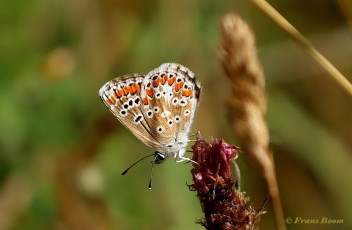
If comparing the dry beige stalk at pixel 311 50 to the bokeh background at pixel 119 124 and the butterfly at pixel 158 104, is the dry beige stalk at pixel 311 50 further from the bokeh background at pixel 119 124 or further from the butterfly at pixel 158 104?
the bokeh background at pixel 119 124

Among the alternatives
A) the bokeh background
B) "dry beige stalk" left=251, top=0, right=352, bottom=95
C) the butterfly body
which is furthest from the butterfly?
the bokeh background

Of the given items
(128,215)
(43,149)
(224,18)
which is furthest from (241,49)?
(43,149)

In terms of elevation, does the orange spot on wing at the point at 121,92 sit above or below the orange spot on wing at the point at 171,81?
below

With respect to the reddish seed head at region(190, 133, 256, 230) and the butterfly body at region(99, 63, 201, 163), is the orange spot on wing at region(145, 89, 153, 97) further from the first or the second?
the reddish seed head at region(190, 133, 256, 230)

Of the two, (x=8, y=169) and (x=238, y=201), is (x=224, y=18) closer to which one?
(x=238, y=201)

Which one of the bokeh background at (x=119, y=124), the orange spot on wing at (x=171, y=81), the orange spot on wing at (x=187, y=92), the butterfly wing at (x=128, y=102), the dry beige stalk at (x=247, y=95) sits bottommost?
the bokeh background at (x=119, y=124)

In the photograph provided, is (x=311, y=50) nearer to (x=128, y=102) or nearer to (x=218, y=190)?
(x=218, y=190)

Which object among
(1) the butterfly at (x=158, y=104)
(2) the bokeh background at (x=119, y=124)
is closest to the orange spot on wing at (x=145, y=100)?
(1) the butterfly at (x=158, y=104)

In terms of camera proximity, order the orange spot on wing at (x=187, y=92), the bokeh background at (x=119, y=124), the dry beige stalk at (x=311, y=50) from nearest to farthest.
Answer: the dry beige stalk at (x=311, y=50), the orange spot on wing at (x=187, y=92), the bokeh background at (x=119, y=124)
